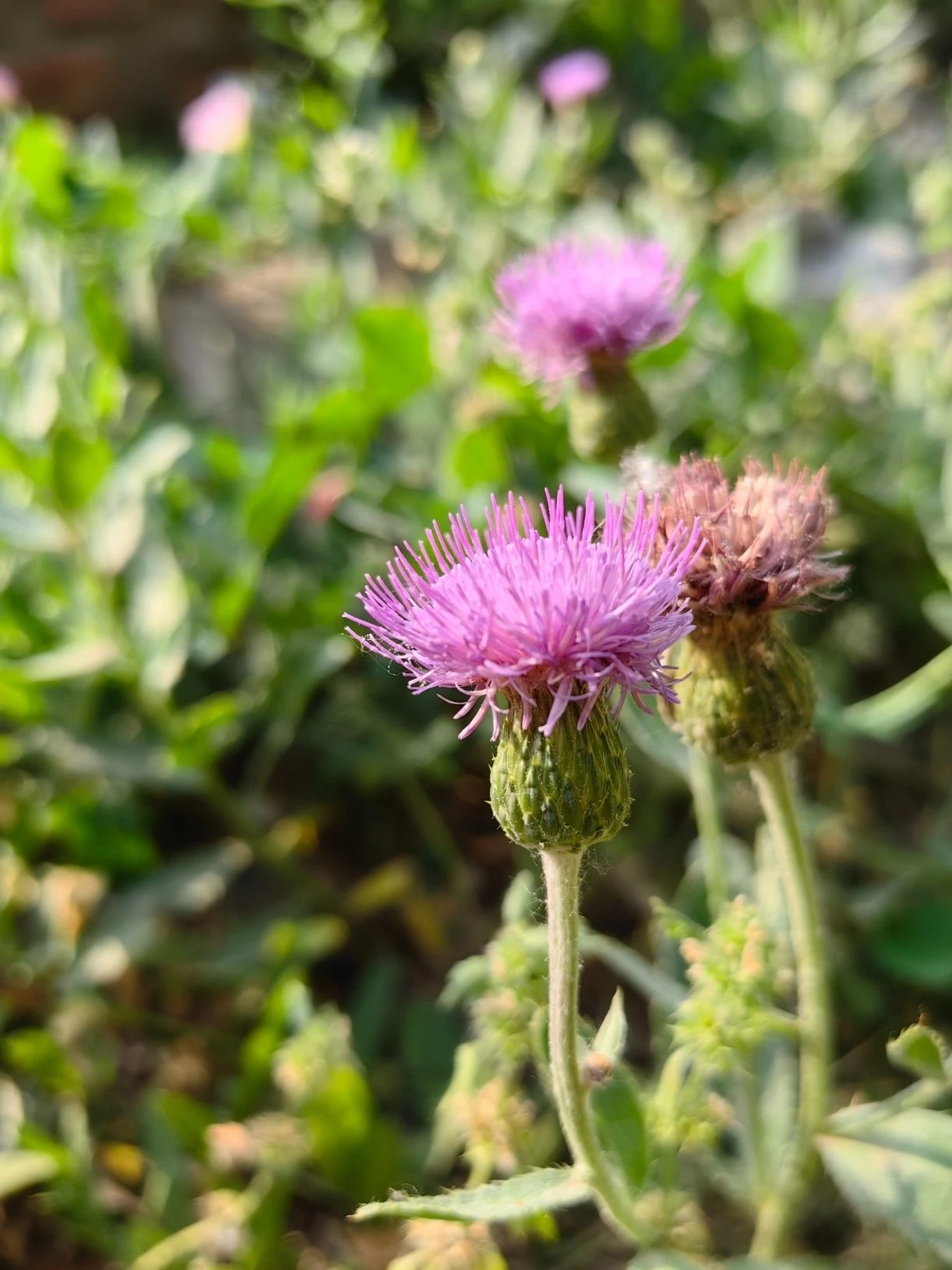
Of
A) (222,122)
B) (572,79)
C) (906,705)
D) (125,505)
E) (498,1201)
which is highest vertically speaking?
(222,122)

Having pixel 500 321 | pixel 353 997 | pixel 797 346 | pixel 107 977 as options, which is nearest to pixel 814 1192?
pixel 353 997

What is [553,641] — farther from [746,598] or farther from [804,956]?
[804,956]

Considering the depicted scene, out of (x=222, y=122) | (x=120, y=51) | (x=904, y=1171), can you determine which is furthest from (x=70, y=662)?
(x=120, y=51)

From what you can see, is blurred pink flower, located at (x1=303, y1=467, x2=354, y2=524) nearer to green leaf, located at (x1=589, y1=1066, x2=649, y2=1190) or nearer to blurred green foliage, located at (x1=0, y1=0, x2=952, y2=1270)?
blurred green foliage, located at (x1=0, y1=0, x2=952, y2=1270)

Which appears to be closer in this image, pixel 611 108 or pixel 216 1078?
pixel 216 1078

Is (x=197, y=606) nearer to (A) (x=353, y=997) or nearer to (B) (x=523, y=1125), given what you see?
(A) (x=353, y=997)

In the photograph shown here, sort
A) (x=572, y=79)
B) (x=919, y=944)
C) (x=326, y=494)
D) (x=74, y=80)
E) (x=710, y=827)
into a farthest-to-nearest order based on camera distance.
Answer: (x=74, y=80) → (x=572, y=79) → (x=326, y=494) → (x=919, y=944) → (x=710, y=827)
